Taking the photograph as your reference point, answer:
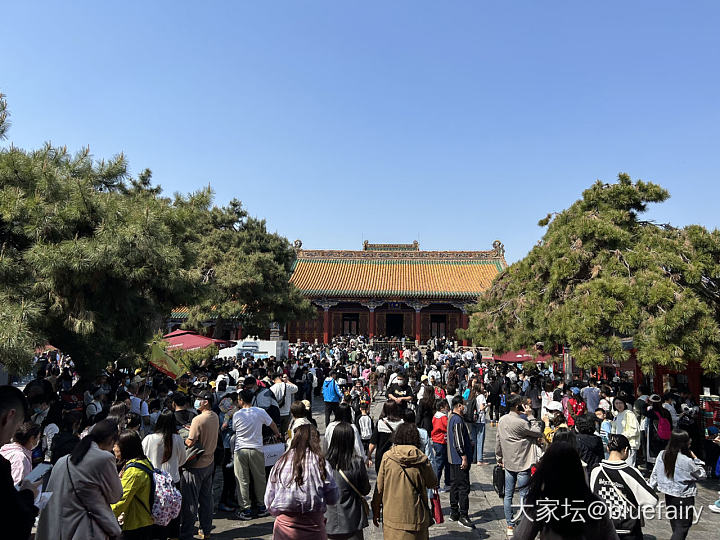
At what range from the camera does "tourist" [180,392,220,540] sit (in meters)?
5.23

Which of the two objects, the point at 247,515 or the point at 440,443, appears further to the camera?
the point at 440,443

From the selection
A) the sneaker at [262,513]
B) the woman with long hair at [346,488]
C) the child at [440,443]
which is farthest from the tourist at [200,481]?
the child at [440,443]

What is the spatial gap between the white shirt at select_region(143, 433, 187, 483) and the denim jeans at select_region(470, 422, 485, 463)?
5.05 m

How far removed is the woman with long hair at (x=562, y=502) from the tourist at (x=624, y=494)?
0.88 meters

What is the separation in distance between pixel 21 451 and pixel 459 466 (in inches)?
173

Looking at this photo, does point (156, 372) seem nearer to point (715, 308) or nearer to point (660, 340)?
point (660, 340)

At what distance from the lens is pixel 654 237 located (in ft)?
35.1

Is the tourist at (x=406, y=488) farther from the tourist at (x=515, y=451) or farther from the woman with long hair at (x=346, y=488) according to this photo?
the tourist at (x=515, y=451)

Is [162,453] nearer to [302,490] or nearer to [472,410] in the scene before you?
[302,490]

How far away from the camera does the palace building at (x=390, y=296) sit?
35.8 m

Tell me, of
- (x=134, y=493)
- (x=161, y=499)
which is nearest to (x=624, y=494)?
(x=161, y=499)

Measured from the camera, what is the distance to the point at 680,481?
491 centimetres

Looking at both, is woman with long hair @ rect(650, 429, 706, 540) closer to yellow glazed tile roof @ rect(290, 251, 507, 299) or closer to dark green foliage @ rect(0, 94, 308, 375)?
dark green foliage @ rect(0, 94, 308, 375)

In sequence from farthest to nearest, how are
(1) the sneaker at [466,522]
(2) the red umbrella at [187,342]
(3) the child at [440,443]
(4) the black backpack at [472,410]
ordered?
(2) the red umbrella at [187,342] < (4) the black backpack at [472,410] < (3) the child at [440,443] < (1) the sneaker at [466,522]
